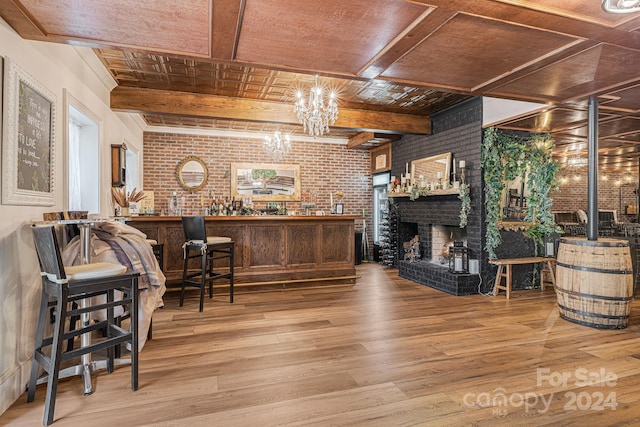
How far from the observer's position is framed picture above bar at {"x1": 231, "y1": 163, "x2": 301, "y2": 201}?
23.5ft

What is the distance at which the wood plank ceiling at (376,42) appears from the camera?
2082 millimetres

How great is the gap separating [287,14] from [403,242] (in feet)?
18.3

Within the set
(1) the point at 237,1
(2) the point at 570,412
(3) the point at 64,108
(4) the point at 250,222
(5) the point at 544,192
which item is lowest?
(2) the point at 570,412

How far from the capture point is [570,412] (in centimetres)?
199

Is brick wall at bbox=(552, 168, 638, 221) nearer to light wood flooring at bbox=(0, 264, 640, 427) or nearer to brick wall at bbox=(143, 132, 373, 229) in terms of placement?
brick wall at bbox=(143, 132, 373, 229)

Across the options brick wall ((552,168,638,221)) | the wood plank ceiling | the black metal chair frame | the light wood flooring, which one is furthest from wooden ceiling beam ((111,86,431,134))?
brick wall ((552,168,638,221))

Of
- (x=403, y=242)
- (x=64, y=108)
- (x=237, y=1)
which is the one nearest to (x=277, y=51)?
(x=237, y=1)

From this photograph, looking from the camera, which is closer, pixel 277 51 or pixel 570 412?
pixel 570 412

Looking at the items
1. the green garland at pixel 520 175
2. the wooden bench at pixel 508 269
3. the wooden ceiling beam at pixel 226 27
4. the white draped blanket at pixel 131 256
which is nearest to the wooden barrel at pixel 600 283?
the wooden bench at pixel 508 269

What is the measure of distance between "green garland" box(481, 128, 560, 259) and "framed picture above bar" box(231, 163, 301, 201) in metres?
3.83

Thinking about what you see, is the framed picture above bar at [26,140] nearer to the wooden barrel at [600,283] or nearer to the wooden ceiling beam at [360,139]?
the wooden barrel at [600,283]

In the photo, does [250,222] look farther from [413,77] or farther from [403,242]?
[403,242]

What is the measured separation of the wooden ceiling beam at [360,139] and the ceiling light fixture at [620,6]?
5036mm

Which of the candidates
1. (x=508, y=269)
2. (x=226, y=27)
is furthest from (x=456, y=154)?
(x=226, y=27)
